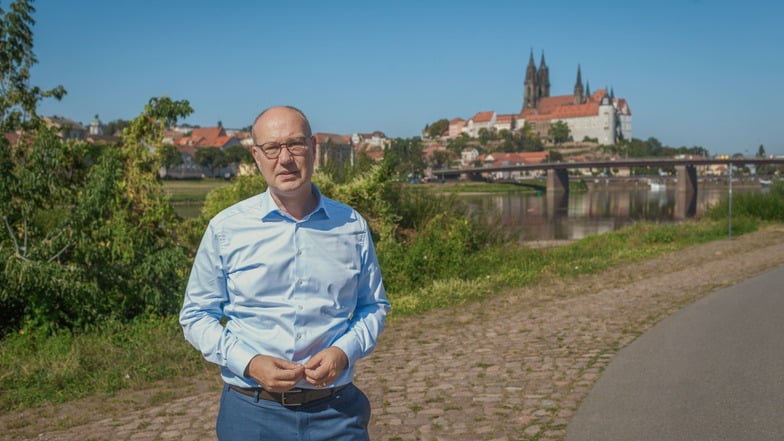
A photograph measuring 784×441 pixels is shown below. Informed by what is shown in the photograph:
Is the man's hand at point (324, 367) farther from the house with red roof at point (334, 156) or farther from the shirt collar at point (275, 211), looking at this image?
the house with red roof at point (334, 156)

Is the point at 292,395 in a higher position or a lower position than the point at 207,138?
lower

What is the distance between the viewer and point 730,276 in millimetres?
10914

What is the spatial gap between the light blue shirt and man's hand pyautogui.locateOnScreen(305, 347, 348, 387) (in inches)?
1.9

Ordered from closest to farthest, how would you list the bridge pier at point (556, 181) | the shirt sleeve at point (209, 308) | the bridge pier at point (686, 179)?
1. the shirt sleeve at point (209, 308)
2. the bridge pier at point (686, 179)
3. the bridge pier at point (556, 181)

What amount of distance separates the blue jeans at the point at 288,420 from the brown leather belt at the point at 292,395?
1cm

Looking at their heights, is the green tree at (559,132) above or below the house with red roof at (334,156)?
above

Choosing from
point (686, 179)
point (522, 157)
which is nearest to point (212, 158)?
point (686, 179)

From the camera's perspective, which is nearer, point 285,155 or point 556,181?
point 285,155

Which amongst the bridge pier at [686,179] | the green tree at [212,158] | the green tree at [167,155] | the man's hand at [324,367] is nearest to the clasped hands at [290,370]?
the man's hand at [324,367]

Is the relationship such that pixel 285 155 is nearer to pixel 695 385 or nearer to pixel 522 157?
pixel 695 385

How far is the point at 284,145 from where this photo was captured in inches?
96.5

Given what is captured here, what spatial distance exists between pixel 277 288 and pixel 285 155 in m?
0.41

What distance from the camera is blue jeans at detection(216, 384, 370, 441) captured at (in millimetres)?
2445

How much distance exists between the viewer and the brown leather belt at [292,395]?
2.43m
